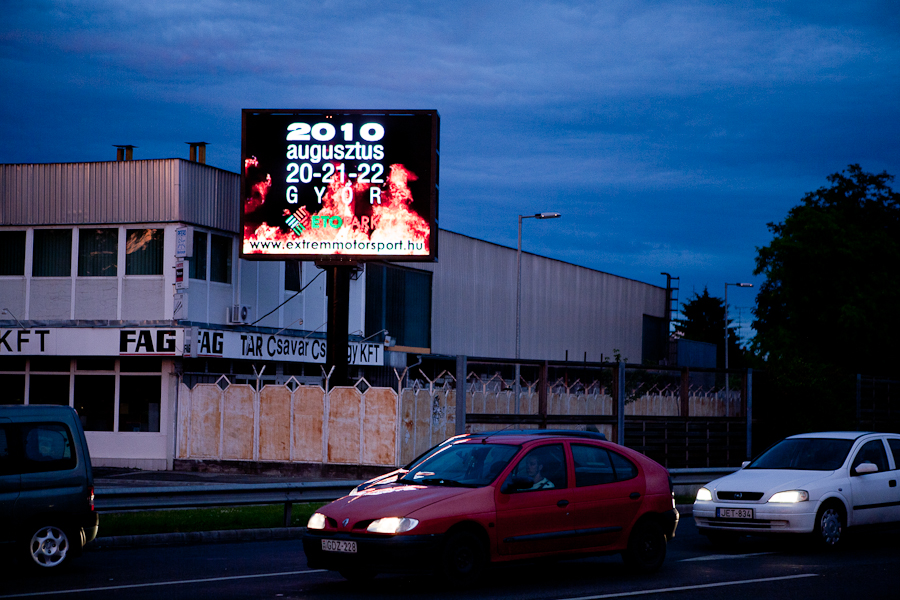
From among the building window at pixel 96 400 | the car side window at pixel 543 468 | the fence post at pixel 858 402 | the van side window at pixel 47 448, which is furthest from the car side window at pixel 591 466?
the fence post at pixel 858 402

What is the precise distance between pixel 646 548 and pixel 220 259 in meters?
20.5

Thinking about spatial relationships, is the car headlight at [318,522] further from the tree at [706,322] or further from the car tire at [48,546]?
the tree at [706,322]

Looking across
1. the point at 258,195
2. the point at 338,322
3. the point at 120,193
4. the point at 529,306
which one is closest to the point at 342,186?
the point at 258,195

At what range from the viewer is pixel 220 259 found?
99.4 ft

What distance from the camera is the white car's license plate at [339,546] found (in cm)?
1020

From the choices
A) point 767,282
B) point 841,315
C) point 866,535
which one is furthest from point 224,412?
point 767,282

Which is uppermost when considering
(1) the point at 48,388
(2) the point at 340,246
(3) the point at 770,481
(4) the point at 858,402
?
(2) the point at 340,246

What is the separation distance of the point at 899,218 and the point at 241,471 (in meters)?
42.4

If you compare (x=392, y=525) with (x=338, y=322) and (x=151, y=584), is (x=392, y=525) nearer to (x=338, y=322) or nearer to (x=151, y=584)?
(x=151, y=584)

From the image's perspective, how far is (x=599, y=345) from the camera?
2454 inches

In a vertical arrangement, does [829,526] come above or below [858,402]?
below

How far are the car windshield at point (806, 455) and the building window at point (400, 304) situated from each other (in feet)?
77.3

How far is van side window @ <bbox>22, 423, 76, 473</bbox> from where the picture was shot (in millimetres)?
11898

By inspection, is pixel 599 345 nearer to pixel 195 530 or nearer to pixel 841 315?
pixel 841 315
